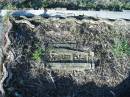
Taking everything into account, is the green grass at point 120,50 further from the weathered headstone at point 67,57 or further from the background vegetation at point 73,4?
the background vegetation at point 73,4

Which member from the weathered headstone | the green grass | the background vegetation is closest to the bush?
the green grass

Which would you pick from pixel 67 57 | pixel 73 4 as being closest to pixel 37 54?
pixel 67 57

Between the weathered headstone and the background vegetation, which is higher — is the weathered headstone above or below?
Answer: below

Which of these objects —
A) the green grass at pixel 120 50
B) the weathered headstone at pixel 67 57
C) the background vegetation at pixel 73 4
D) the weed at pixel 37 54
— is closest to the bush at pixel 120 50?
the green grass at pixel 120 50

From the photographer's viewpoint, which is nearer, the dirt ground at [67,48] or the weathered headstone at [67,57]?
the dirt ground at [67,48]

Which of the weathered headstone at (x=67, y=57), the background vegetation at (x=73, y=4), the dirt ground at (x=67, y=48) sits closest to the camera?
the dirt ground at (x=67, y=48)

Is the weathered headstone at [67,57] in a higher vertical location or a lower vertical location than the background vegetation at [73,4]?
lower

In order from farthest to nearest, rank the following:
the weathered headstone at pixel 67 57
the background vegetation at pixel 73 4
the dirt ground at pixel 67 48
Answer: the background vegetation at pixel 73 4
the weathered headstone at pixel 67 57
the dirt ground at pixel 67 48

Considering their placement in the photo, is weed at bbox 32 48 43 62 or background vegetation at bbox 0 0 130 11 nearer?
weed at bbox 32 48 43 62

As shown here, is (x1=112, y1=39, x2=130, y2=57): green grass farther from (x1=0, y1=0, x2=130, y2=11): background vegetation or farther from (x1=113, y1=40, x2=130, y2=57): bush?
(x1=0, y1=0, x2=130, y2=11): background vegetation

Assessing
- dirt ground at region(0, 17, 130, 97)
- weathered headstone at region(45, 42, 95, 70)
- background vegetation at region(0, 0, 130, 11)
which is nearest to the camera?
dirt ground at region(0, 17, 130, 97)

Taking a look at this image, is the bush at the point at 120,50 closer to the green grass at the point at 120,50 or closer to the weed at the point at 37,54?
the green grass at the point at 120,50
